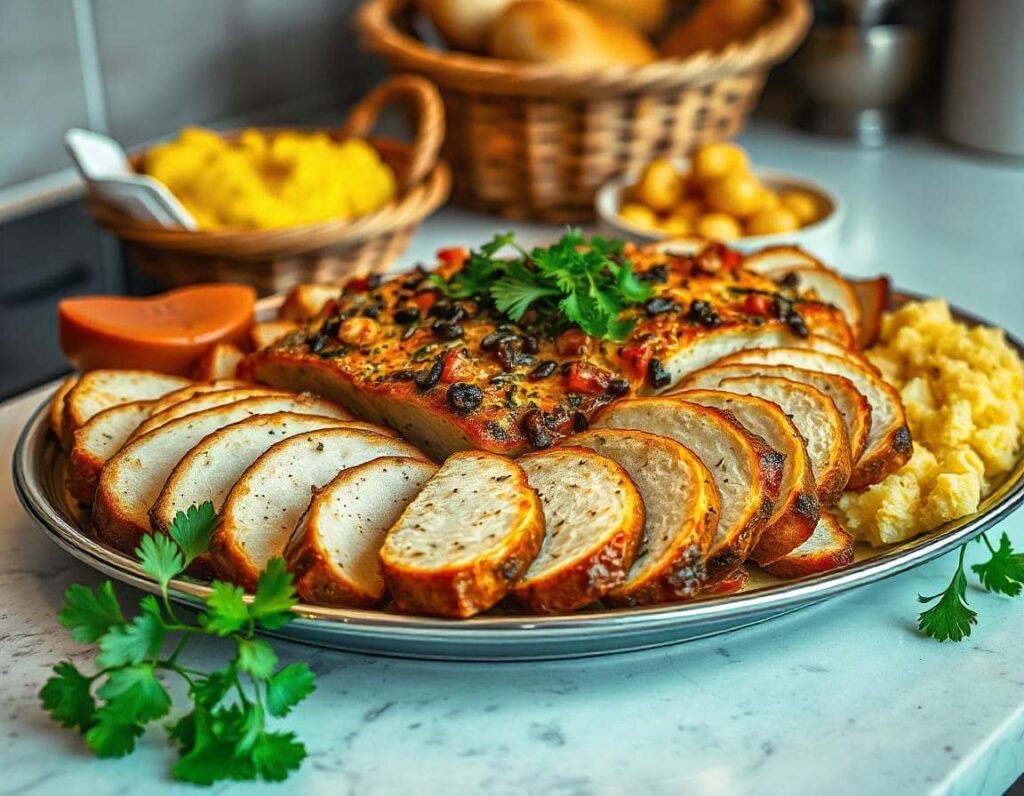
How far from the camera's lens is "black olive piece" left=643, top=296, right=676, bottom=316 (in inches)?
104

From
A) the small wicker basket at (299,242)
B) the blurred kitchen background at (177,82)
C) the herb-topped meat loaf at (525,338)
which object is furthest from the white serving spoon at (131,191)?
the herb-topped meat loaf at (525,338)

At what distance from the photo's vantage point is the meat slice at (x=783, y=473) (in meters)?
2.18

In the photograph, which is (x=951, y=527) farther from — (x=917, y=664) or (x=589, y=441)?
(x=589, y=441)

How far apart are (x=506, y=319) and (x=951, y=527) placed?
94cm

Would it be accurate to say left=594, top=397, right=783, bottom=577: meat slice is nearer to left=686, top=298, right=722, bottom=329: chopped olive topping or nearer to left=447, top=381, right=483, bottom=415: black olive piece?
left=447, top=381, right=483, bottom=415: black olive piece

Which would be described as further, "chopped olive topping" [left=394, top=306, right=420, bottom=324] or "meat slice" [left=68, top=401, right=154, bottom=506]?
"chopped olive topping" [left=394, top=306, right=420, bottom=324]

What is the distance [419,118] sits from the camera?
4.31m

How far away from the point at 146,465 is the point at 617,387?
2.95 ft

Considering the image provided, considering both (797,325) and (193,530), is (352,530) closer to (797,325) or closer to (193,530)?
(193,530)

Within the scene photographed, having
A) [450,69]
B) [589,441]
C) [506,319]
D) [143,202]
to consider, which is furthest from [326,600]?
[450,69]

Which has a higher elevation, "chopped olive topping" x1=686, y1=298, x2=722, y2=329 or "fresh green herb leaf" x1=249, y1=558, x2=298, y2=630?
"chopped olive topping" x1=686, y1=298, x2=722, y2=329

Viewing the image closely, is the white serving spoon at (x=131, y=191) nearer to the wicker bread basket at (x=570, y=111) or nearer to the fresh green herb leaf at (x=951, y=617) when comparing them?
the wicker bread basket at (x=570, y=111)

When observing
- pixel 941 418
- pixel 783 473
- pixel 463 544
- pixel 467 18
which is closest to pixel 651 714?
pixel 463 544

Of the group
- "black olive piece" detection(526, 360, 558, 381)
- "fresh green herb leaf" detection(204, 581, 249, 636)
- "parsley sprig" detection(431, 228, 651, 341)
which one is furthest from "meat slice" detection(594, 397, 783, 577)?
"fresh green herb leaf" detection(204, 581, 249, 636)
